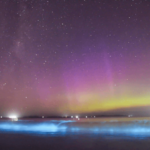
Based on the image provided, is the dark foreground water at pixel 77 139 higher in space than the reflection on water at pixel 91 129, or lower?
higher

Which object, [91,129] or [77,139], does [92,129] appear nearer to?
[91,129]

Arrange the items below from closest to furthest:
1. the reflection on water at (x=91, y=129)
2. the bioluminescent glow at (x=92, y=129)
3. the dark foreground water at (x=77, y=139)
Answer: the dark foreground water at (x=77, y=139) < the reflection on water at (x=91, y=129) < the bioluminescent glow at (x=92, y=129)

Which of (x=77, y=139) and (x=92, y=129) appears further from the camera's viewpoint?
(x=92, y=129)

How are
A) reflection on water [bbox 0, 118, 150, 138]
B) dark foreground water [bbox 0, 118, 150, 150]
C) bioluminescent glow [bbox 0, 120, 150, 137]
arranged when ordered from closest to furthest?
dark foreground water [bbox 0, 118, 150, 150] < reflection on water [bbox 0, 118, 150, 138] < bioluminescent glow [bbox 0, 120, 150, 137]

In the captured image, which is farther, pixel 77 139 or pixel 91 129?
pixel 91 129

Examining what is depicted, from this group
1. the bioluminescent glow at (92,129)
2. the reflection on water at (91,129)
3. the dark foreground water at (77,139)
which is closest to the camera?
the dark foreground water at (77,139)

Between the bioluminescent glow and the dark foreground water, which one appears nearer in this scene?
the dark foreground water

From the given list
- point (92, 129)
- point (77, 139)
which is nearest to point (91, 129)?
point (92, 129)

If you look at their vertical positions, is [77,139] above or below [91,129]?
above

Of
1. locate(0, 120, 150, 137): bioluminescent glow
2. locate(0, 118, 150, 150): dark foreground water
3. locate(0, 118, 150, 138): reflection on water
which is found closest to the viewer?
locate(0, 118, 150, 150): dark foreground water

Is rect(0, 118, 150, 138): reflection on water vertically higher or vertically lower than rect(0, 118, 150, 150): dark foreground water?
lower

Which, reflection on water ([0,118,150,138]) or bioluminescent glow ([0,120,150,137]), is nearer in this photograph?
reflection on water ([0,118,150,138])

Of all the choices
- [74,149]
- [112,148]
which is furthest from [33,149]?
[112,148]

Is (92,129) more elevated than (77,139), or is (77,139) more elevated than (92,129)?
(77,139)
